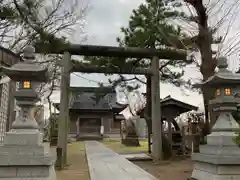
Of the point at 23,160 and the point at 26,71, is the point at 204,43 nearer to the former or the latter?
the point at 26,71

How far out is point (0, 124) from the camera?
9.20 m

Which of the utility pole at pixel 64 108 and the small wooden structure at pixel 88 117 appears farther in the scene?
the small wooden structure at pixel 88 117

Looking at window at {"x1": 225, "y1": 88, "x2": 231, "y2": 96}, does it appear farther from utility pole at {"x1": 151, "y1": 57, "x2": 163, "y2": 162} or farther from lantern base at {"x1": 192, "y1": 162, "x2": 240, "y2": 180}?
utility pole at {"x1": 151, "y1": 57, "x2": 163, "y2": 162}

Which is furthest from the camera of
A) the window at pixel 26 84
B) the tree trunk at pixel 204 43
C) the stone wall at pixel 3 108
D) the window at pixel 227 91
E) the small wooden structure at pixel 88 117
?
the small wooden structure at pixel 88 117

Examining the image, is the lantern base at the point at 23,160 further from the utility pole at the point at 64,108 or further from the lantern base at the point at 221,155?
the utility pole at the point at 64,108

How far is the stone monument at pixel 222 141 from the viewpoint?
5359 mm

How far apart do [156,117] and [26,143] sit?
22.9 ft

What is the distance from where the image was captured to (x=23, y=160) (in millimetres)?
4938

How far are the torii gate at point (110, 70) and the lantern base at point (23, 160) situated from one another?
4.48 meters

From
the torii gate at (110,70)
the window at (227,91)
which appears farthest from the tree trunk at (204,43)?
the torii gate at (110,70)

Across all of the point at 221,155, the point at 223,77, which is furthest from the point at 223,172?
the point at 223,77

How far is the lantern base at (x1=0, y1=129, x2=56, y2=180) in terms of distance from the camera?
16.2 feet

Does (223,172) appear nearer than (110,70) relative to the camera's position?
Yes

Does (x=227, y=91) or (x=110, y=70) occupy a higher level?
(x=110, y=70)
